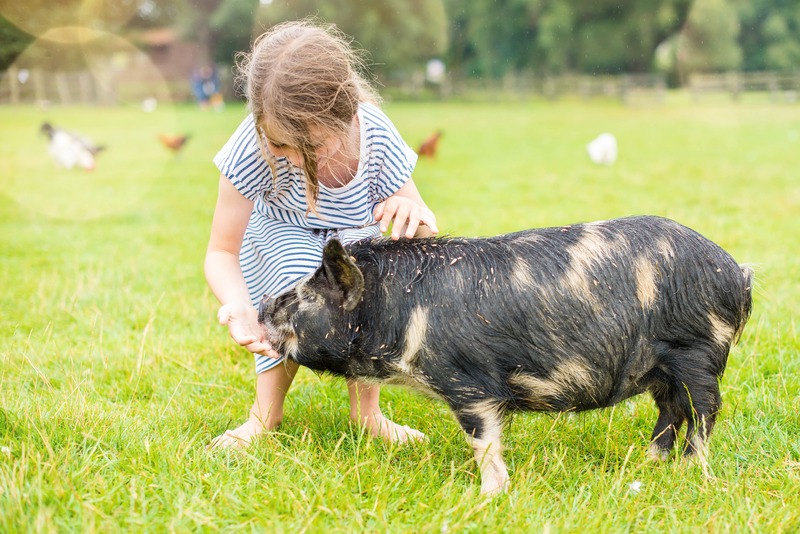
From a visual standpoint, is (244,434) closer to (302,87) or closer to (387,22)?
(302,87)

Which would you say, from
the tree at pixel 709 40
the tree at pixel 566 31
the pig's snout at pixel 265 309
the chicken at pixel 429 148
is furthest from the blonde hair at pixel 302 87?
the tree at pixel 709 40

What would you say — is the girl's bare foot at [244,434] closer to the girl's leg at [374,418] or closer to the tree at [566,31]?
the girl's leg at [374,418]

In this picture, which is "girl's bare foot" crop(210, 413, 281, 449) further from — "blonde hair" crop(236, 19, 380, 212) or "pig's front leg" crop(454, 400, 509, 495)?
"blonde hair" crop(236, 19, 380, 212)

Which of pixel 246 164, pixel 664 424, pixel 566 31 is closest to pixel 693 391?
pixel 664 424

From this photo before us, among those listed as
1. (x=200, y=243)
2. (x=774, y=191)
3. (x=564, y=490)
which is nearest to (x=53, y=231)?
(x=200, y=243)

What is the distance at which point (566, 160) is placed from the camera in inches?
518

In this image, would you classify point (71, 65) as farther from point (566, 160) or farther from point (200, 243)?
point (200, 243)

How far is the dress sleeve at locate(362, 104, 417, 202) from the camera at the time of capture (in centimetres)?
311

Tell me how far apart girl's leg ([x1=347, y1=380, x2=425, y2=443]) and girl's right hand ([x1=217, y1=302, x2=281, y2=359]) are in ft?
1.45

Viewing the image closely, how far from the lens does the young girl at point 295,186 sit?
8.89 ft

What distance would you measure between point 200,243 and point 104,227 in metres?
1.44

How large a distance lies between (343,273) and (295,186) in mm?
628

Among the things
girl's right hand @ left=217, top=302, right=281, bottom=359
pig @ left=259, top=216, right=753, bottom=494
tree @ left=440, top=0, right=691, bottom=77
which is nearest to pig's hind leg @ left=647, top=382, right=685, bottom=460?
pig @ left=259, top=216, right=753, bottom=494

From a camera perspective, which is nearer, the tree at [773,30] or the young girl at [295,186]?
the young girl at [295,186]
